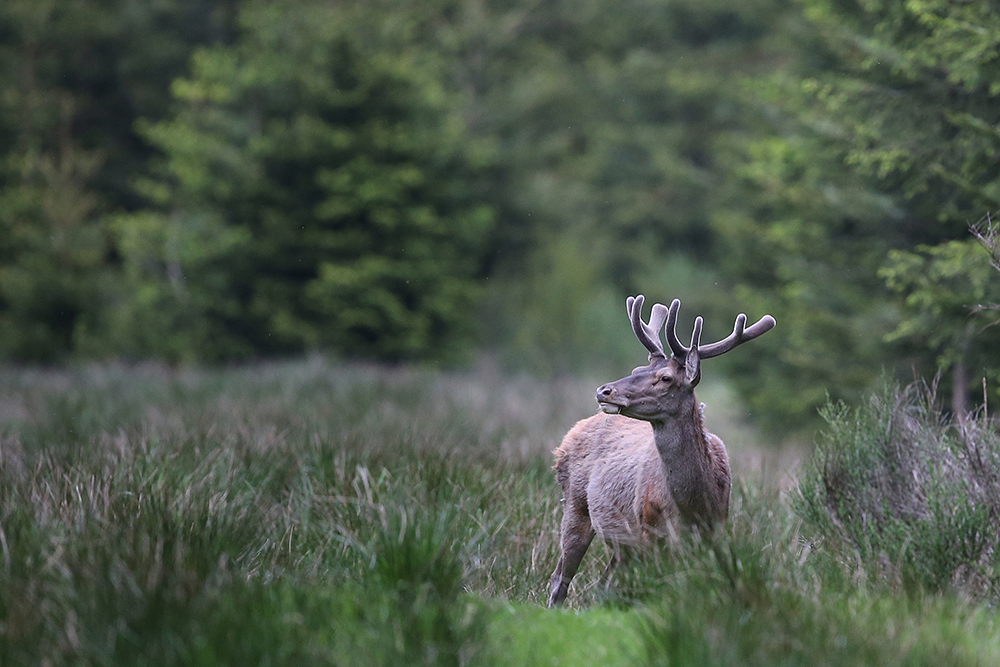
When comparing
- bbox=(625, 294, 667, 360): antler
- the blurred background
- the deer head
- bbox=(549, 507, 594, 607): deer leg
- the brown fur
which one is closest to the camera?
the deer head

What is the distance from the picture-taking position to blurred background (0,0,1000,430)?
10070 millimetres

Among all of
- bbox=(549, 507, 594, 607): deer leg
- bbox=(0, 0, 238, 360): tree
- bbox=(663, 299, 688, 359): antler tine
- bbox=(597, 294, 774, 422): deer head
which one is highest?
bbox=(0, 0, 238, 360): tree

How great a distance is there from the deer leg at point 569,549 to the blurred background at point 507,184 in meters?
2.27

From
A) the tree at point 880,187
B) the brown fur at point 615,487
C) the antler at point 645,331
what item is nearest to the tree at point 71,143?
the tree at point 880,187

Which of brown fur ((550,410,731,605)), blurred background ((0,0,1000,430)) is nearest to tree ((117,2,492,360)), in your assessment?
blurred background ((0,0,1000,430))

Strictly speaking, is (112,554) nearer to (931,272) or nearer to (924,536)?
(924,536)

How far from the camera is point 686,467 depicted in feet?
18.7

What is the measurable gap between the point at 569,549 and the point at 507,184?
67.3 ft

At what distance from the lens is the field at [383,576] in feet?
14.4

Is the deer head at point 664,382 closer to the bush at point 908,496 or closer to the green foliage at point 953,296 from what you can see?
the bush at point 908,496

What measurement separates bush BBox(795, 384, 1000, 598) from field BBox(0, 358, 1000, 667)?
0.08m

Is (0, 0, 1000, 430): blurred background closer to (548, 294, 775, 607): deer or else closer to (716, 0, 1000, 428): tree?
(716, 0, 1000, 428): tree

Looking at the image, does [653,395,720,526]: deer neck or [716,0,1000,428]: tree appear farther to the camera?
[716,0,1000,428]: tree

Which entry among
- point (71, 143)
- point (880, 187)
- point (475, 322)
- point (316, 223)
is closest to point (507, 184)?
point (475, 322)
